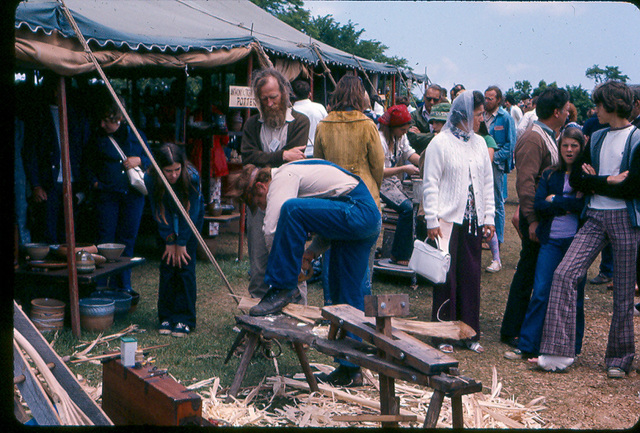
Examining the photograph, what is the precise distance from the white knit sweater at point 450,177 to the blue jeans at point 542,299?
1.88 ft

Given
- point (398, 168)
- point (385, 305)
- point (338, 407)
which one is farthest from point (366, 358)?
point (398, 168)

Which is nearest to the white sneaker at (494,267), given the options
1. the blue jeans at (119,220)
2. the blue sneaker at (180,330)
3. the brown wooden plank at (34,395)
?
the blue sneaker at (180,330)

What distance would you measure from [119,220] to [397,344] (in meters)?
4.10

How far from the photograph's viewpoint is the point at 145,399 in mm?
3234

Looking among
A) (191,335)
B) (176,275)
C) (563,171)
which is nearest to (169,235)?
(176,275)

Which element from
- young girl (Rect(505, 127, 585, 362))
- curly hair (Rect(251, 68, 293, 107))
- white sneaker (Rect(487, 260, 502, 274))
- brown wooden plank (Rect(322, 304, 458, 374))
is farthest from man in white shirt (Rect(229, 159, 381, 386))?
white sneaker (Rect(487, 260, 502, 274))

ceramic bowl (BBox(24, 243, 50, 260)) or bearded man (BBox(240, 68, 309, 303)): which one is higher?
bearded man (BBox(240, 68, 309, 303))

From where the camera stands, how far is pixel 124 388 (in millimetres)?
3436

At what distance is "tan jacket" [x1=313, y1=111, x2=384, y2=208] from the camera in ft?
16.6

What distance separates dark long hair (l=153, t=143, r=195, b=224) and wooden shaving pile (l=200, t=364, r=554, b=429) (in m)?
1.63

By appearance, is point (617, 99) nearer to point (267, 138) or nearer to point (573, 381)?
point (573, 381)

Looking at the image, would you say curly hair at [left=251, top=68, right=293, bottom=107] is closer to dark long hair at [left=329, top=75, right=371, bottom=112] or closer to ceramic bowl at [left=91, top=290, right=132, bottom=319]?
dark long hair at [left=329, top=75, right=371, bottom=112]

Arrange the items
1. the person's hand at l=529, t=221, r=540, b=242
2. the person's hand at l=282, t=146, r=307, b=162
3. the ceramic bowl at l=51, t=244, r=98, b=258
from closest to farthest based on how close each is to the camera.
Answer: the person's hand at l=282, t=146, r=307, b=162, the person's hand at l=529, t=221, r=540, b=242, the ceramic bowl at l=51, t=244, r=98, b=258

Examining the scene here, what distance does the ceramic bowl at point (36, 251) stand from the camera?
5.64 metres
